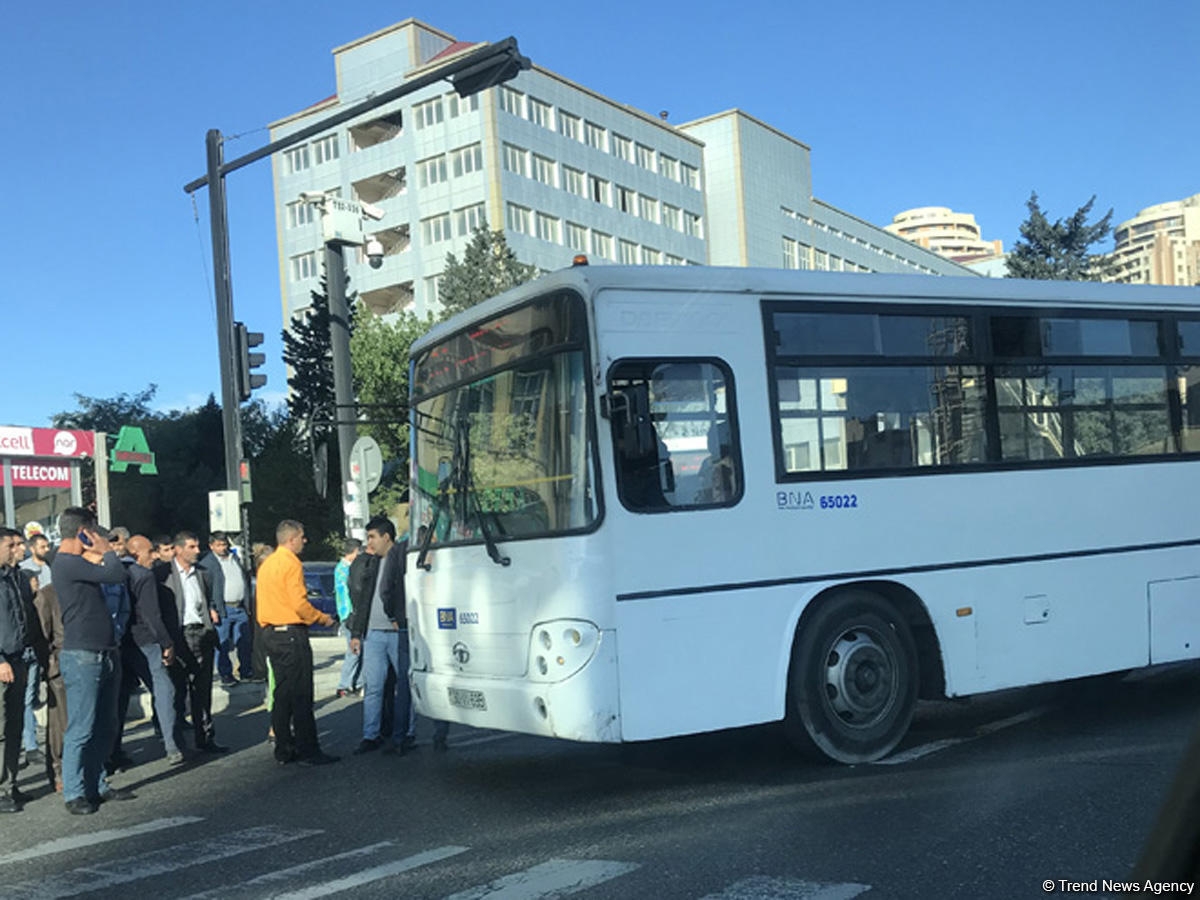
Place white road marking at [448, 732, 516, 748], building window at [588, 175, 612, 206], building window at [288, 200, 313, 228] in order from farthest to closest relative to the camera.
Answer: building window at [288, 200, 313, 228]
building window at [588, 175, 612, 206]
white road marking at [448, 732, 516, 748]

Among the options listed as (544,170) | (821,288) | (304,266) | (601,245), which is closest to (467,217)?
(544,170)

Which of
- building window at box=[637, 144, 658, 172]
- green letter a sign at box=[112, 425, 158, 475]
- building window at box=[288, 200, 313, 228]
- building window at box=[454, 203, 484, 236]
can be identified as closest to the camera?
green letter a sign at box=[112, 425, 158, 475]

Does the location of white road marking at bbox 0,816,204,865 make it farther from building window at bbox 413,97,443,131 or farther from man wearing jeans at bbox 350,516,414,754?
building window at bbox 413,97,443,131

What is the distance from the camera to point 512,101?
219ft

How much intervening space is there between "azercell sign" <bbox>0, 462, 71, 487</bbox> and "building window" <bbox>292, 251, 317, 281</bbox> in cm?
5608

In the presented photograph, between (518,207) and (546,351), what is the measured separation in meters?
60.3

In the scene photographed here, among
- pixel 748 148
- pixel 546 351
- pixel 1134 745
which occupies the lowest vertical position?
pixel 1134 745

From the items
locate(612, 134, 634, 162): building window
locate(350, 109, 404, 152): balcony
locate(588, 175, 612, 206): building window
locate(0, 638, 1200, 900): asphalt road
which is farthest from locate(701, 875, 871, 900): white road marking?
locate(612, 134, 634, 162): building window

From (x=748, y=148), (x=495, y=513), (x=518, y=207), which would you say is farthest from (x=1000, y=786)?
(x=748, y=148)

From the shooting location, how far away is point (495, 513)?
312 inches

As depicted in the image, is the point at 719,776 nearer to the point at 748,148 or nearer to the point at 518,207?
the point at 518,207

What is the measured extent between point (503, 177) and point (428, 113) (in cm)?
647

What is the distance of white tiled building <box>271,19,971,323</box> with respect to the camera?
6675 centimetres

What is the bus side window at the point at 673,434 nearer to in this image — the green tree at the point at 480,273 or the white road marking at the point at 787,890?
the white road marking at the point at 787,890
